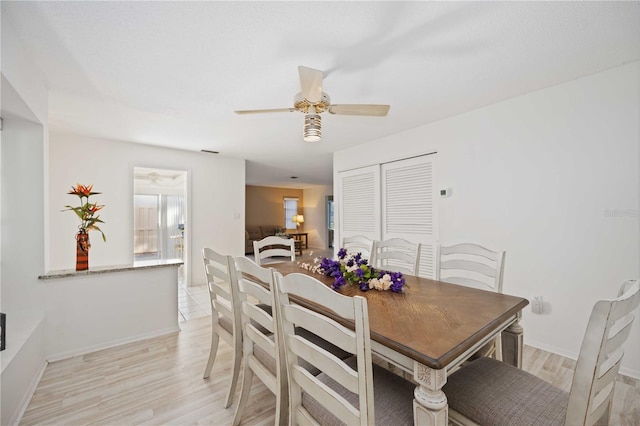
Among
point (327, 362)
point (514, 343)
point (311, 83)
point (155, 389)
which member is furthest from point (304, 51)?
point (155, 389)

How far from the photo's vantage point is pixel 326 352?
0.94 m

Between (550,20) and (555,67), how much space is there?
70 centimetres

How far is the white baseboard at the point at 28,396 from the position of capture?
1.59 meters

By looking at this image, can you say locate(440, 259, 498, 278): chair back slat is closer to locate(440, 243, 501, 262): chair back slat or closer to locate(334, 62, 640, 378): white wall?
locate(440, 243, 501, 262): chair back slat

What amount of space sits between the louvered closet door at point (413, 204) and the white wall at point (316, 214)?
5912 millimetres

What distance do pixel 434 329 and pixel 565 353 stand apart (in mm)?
2206

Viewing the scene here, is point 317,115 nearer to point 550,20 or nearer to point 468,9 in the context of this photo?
point 468,9

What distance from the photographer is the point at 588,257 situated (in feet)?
7.23

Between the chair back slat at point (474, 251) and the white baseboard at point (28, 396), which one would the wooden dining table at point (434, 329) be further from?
the white baseboard at point (28, 396)

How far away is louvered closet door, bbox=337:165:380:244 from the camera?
4020mm

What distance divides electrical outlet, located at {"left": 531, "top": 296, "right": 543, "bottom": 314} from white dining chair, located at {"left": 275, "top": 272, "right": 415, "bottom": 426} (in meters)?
2.02

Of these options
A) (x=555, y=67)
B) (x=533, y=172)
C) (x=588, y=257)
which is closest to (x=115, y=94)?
(x=555, y=67)

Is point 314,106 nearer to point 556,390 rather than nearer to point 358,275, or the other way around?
point 358,275

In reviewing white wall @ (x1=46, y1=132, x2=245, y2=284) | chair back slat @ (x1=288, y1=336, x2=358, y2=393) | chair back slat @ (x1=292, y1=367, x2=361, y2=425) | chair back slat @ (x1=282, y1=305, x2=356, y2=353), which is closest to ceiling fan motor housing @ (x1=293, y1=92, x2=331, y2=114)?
chair back slat @ (x1=282, y1=305, x2=356, y2=353)
